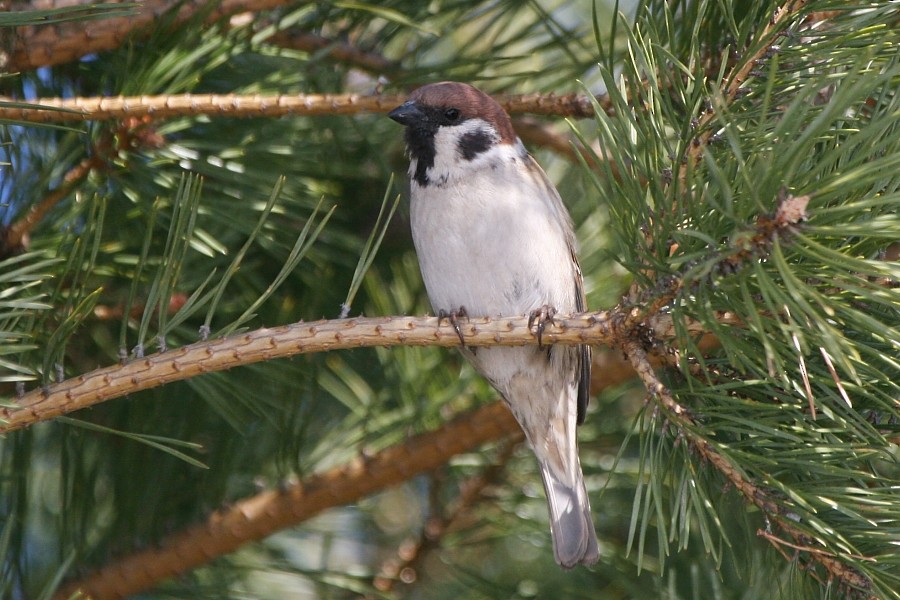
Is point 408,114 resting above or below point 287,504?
above

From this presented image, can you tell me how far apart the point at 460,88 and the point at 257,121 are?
19.9 inches

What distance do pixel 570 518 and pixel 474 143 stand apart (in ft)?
2.94

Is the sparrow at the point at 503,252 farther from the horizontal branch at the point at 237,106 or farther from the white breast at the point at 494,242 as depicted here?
the horizontal branch at the point at 237,106

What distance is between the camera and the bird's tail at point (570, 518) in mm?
1986

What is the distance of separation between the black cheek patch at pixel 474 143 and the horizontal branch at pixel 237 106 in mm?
396

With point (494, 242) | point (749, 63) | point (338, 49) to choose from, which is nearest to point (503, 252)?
point (494, 242)

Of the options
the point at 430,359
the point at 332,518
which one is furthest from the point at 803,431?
the point at 332,518

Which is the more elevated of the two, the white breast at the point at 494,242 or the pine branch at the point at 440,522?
the white breast at the point at 494,242

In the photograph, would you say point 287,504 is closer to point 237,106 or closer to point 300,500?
point 300,500

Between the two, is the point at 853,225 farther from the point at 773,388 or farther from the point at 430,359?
the point at 430,359

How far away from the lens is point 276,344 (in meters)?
1.35

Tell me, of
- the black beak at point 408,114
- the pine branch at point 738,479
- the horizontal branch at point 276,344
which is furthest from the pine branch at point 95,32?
the pine branch at point 738,479

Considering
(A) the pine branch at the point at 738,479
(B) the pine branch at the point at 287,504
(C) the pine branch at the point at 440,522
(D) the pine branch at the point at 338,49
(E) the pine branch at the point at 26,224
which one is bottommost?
(C) the pine branch at the point at 440,522

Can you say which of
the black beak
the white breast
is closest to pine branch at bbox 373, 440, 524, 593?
the white breast
